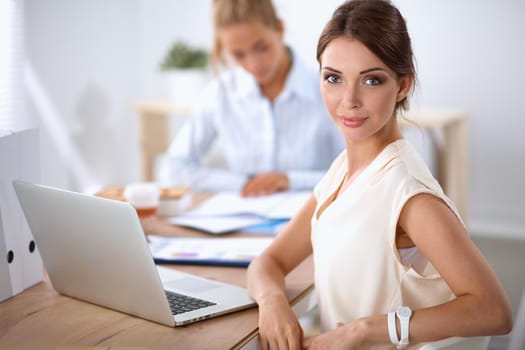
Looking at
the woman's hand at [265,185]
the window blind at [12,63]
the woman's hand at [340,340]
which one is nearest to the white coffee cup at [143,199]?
the woman's hand at [265,185]

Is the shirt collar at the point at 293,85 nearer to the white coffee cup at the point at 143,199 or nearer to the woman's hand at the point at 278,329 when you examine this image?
the white coffee cup at the point at 143,199

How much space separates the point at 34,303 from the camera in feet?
4.34

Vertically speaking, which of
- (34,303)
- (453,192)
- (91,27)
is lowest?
(453,192)

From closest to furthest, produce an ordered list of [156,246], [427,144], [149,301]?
[149,301] → [156,246] → [427,144]

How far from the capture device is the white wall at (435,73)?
3.63m

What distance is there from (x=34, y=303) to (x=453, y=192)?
253 centimetres

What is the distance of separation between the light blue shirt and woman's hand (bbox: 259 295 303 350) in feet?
4.41

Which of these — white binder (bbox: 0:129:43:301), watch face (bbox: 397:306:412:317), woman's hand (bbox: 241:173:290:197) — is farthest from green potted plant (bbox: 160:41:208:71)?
watch face (bbox: 397:306:412:317)

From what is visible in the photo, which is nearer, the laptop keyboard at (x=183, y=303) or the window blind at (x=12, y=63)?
the laptop keyboard at (x=183, y=303)

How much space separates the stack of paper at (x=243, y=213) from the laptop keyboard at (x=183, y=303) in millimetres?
484

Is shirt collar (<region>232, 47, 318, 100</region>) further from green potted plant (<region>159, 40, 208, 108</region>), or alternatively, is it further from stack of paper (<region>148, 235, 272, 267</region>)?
green potted plant (<region>159, 40, 208, 108</region>)

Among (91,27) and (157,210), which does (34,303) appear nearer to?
(157,210)

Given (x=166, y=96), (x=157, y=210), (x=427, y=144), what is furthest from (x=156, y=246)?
(x=166, y=96)

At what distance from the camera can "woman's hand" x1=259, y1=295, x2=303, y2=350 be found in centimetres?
117
